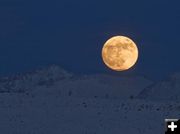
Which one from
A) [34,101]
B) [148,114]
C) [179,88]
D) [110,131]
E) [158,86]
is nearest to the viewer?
[110,131]

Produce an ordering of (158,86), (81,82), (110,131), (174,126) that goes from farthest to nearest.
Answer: (81,82), (158,86), (110,131), (174,126)

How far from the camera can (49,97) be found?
37094mm

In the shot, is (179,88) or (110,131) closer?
(110,131)

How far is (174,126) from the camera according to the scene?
1162 cm

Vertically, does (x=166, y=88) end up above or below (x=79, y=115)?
above

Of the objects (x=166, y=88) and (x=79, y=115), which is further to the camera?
(x=166, y=88)

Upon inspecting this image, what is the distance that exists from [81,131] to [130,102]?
31.7 feet

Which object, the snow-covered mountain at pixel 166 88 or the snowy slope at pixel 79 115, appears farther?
the snow-covered mountain at pixel 166 88

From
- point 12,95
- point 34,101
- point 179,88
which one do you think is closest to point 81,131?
point 34,101

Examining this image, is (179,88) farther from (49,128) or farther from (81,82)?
(49,128)

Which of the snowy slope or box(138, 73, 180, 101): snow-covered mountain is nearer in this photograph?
the snowy slope

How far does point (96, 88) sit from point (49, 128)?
148153 millimetres

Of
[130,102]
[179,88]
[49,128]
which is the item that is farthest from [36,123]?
[179,88]

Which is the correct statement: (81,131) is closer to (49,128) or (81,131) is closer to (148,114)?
(49,128)
